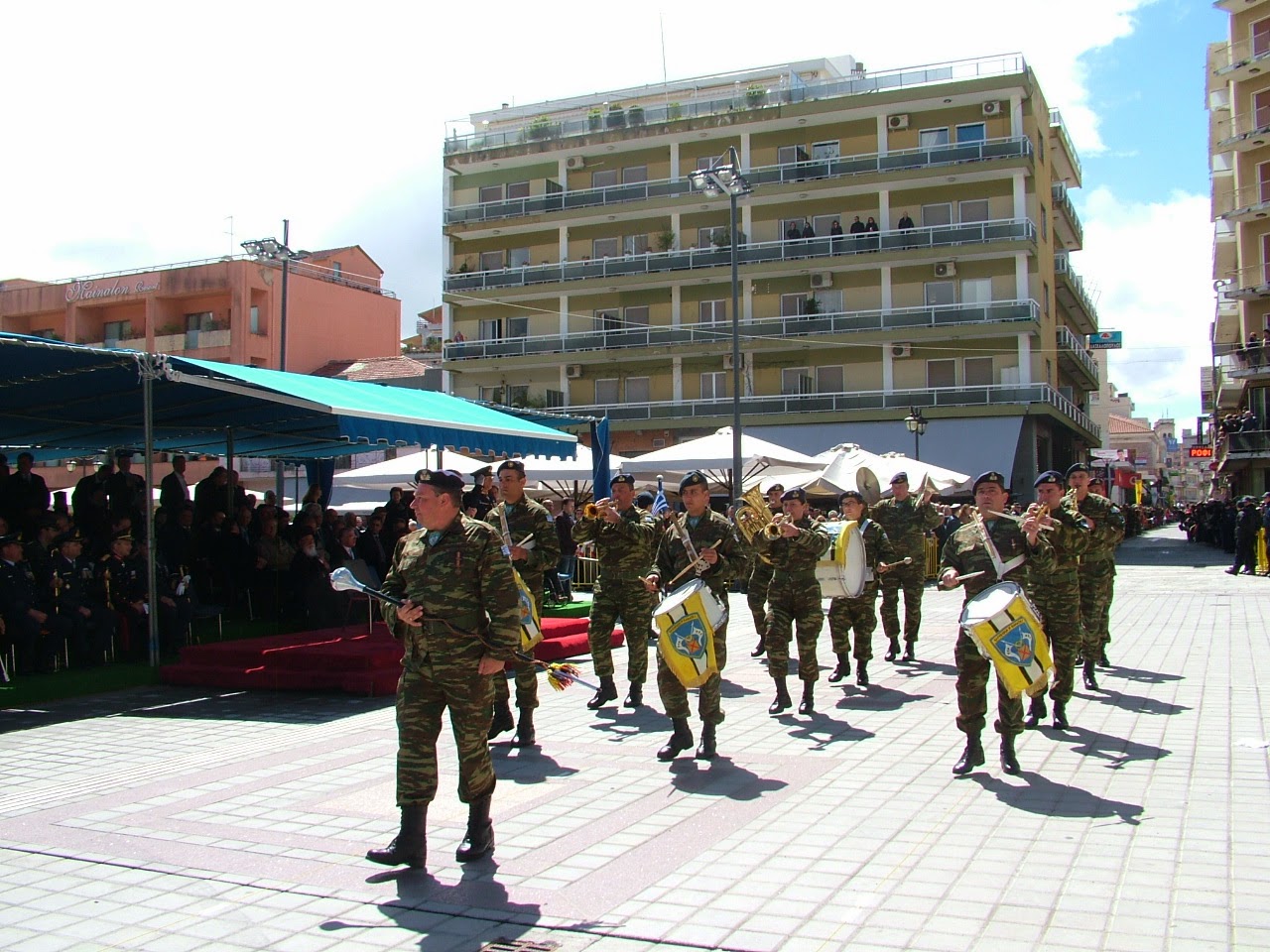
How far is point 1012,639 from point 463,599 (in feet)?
11.4

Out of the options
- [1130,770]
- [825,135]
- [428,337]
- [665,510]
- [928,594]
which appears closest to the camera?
[1130,770]

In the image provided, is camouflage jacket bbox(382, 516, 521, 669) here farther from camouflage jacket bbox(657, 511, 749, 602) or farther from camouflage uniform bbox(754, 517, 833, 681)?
camouflage uniform bbox(754, 517, 833, 681)

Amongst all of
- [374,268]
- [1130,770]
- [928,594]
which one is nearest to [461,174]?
[374,268]

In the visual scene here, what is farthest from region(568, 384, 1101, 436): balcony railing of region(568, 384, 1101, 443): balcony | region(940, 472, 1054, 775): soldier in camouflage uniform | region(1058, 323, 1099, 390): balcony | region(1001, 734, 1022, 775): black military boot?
region(1001, 734, 1022, 775): black military boot

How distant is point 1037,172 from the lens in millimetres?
44375

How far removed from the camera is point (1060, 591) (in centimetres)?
908

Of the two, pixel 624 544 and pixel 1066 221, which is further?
pixel 1066 221

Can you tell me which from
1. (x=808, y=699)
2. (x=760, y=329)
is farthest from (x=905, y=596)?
(x=760, y=329)

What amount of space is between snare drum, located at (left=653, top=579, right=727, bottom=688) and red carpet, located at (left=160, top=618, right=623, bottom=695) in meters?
3.95

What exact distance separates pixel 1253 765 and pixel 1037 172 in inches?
1621

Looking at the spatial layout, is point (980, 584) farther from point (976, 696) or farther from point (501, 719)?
point (501, 719)

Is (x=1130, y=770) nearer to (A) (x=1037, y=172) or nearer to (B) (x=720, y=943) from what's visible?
(B) (x=720, y=943)

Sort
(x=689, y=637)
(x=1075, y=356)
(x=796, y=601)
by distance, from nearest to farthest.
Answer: (x=689, y=637), (x=796, y=601), (x=1075, y=356)

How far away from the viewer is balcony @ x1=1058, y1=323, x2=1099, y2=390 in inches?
1935
